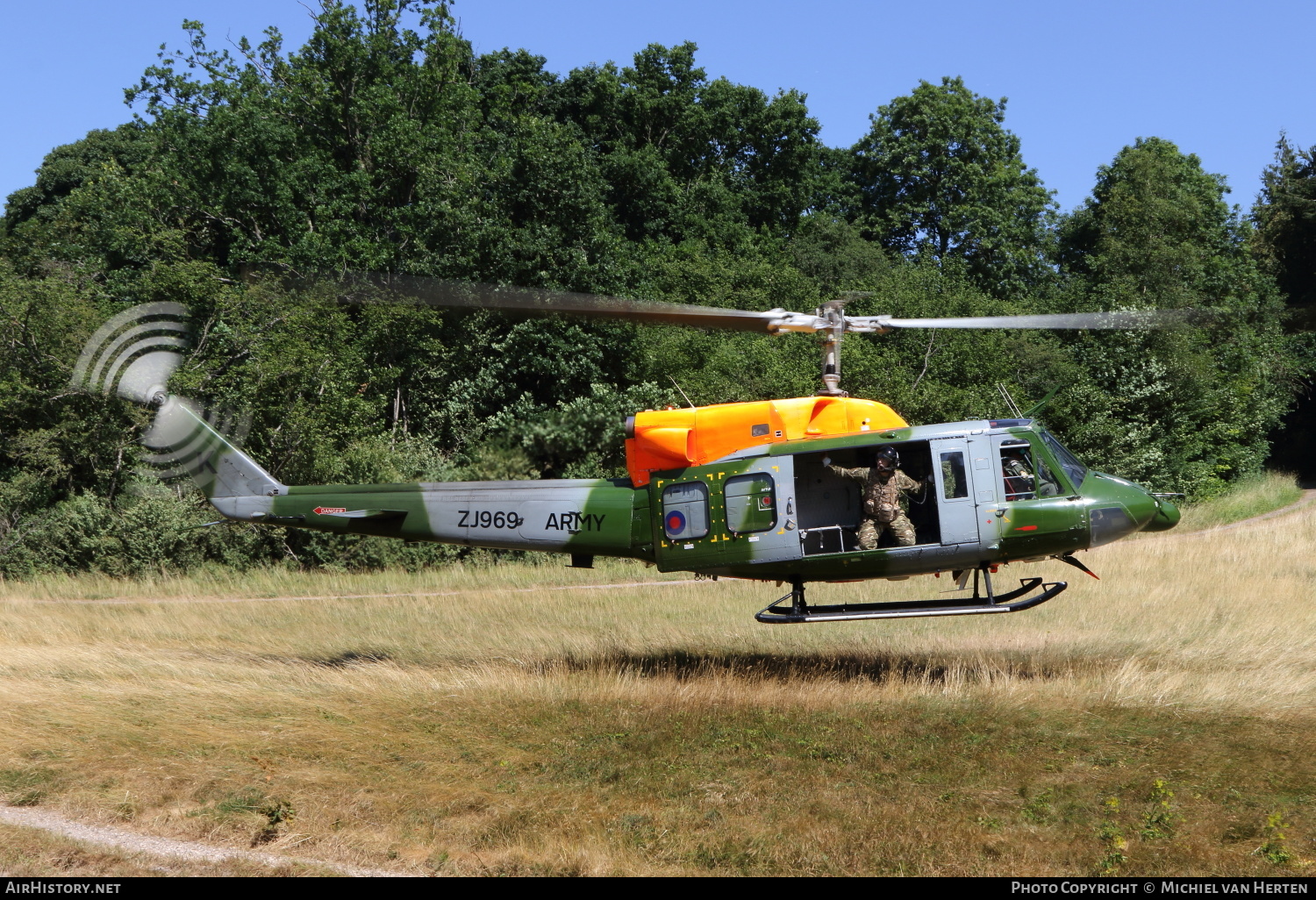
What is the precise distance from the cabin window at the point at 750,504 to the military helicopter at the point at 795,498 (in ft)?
0.05

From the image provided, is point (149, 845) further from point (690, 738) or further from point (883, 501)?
point (883, 501)

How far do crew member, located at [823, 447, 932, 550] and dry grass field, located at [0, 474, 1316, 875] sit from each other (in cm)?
188

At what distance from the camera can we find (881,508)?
1244 centimetres

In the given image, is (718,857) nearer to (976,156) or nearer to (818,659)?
(818,659)

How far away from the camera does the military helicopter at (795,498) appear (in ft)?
40.2

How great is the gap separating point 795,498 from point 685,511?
50.8 inches

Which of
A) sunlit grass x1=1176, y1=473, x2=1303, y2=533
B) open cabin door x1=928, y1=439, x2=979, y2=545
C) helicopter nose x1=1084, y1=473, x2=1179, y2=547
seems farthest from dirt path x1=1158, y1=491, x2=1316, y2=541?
open cabin door x1=928, y1=439, x2=979, y2=545

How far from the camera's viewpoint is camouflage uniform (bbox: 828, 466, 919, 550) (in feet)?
40.8

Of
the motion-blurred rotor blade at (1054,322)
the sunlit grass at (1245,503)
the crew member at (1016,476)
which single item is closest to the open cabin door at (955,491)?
the crew member at (1016,476)

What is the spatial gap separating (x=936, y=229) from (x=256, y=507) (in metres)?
41.1

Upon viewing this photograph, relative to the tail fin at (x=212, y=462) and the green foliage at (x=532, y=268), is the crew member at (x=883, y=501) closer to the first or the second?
the tail fin at (x=212, y=462)

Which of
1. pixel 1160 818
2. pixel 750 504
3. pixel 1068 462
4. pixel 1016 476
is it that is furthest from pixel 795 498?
pixel 1160 818
